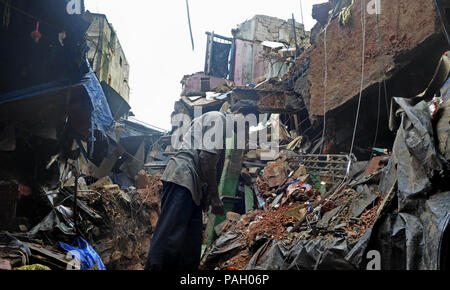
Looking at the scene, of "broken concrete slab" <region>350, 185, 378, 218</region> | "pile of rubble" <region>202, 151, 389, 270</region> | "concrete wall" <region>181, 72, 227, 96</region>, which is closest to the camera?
"pile of rubble" <region>202, 151, 389, 270</region>

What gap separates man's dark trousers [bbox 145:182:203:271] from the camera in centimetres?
225

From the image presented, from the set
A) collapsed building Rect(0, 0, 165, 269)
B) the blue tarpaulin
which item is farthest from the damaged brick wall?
collapsed building Rect(0, 0, 165, 269)

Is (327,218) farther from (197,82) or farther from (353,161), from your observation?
(197,82)

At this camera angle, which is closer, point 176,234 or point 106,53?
point 176,234

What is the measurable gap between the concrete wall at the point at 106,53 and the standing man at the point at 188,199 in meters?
10.8

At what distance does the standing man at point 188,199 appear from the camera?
2.28 metres

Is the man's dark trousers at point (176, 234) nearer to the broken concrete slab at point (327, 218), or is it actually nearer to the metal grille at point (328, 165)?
the broken concrete slab at point (327, 218)

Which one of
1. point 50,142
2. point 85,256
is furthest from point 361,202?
point 50,142

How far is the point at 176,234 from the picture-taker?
2.32 m

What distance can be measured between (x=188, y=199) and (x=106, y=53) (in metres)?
14.2

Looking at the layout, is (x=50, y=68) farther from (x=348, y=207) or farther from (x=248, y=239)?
(x=348, y=207)

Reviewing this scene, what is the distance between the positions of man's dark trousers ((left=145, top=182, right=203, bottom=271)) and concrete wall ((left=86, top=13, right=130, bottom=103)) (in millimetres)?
11191

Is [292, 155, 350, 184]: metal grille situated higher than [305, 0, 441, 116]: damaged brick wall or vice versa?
[305, 0, 441, 116]: damaged brick wall

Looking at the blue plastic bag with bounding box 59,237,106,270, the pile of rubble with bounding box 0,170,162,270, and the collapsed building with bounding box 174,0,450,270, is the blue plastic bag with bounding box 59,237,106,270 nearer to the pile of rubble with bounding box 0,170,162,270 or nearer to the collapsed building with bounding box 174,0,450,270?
the pile of rubble with bounding box 0,170,162,270
